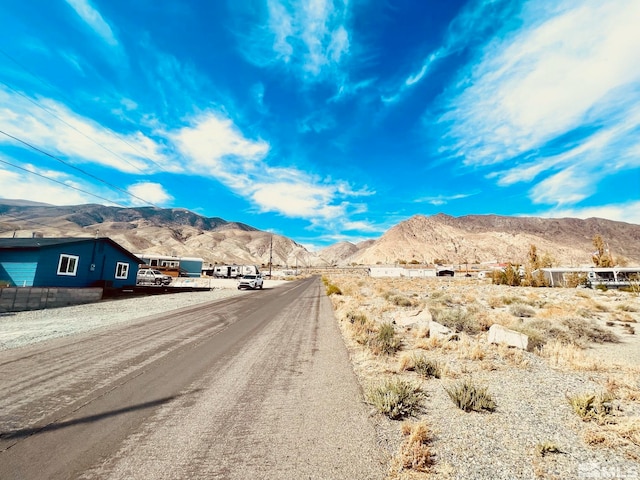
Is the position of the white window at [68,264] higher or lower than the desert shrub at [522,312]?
higher

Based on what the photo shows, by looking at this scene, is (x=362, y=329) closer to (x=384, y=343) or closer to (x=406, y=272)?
(x=384, y=343)

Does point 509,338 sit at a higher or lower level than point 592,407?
higher

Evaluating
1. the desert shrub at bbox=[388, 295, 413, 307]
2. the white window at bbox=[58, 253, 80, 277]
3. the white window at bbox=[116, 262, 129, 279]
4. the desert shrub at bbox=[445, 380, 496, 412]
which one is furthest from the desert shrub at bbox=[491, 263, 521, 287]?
the white window at bbox=[58, 253, 80, 277]

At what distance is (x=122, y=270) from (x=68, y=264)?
6.02m

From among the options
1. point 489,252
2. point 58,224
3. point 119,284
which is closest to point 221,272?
point 119,284

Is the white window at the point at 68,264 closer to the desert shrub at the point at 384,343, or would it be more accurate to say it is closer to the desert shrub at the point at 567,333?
the desert shrub at the point at 384,343

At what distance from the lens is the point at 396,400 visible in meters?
4.72

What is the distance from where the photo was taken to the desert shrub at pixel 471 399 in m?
4.88

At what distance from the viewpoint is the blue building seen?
800 inches

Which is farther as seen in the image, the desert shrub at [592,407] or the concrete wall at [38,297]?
the concrete wall at [38,297]

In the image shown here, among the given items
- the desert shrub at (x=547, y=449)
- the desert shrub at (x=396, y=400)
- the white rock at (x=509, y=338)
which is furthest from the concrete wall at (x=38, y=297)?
the white rock at (x=509, y=338)

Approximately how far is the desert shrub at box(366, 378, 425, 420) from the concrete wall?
1921cm

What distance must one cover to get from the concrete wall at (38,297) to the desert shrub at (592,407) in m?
22.4

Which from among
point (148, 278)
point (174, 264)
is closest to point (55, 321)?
point (148, 278)
